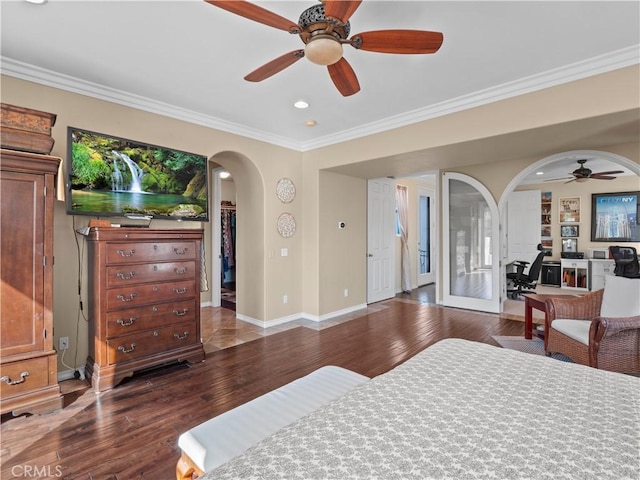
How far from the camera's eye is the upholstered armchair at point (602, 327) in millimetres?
2641

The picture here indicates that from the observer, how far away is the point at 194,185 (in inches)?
148

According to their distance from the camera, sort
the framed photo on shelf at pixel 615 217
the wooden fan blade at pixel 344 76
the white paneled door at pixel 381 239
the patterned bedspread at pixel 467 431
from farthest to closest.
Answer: the framed photo on shelf at pixel 615 217 < the white paneled door at pixel 381 239 < the wooden fan blade at pixel 344 76 < the patterned bedspread at pixel 467 431

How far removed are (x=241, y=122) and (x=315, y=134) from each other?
3.55 ft

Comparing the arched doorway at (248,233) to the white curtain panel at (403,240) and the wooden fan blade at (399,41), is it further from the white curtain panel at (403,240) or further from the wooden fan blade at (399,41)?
the white curtain panel at (403,240)

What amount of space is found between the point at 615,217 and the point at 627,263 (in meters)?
1.56

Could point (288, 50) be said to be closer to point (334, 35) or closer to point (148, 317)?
point (334, 35)

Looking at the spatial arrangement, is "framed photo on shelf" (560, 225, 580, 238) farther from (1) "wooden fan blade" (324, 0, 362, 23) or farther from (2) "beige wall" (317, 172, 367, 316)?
(1) "wooden fan blade" (324, 0, 362, 23)

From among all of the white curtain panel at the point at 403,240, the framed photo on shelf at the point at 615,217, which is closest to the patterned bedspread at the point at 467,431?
the white curtain panel at the point at 403,240

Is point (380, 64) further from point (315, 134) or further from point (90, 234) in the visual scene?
point (90, 234)

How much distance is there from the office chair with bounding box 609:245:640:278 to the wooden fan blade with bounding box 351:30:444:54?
7.01 metres

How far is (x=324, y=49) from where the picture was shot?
1.84 metres

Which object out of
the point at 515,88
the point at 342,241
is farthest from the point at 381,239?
the point at 515,88

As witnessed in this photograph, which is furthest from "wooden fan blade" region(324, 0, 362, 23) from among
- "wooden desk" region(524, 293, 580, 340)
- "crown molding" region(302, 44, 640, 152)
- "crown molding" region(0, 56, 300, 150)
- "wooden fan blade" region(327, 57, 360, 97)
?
"wooden desk" region(524, 293, 580, 340)

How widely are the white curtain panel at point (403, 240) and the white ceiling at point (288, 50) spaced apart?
369 cm
